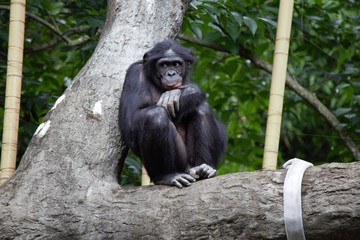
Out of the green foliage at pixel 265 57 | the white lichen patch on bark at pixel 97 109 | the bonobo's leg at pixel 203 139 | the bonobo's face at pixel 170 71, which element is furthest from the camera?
the green foliage at pixel 265 57

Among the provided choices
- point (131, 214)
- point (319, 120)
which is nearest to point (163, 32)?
point (131, 214)

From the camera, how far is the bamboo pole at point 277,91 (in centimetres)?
545

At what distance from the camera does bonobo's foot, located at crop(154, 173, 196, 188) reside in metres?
4.88

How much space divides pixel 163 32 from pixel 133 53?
40 cm

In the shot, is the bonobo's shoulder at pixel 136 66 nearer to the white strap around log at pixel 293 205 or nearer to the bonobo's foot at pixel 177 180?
the bonobo's foot at pixel 177 180

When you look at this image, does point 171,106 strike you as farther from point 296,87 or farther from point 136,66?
point 296,87

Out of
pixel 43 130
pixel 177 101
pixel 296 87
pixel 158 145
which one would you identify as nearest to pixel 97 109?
pixel 43 130

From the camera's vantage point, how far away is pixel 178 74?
20.4 ft

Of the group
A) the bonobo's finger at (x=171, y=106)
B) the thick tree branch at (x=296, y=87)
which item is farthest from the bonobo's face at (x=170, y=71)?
the thick tree branch at (x=296, y=87)

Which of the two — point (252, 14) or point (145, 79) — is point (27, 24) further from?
point (145, 79)

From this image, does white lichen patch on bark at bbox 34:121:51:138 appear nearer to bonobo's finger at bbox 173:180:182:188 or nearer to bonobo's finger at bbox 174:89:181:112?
bonobo's finger at bbox 174:89:181:112

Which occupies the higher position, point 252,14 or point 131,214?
point 252,14

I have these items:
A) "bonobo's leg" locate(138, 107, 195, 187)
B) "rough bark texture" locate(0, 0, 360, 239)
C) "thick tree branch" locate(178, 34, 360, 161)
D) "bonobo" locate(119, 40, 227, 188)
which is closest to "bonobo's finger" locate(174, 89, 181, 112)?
"bonobo" locate(119, 40, 227, 188)

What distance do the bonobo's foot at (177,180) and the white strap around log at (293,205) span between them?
2.90 feet
